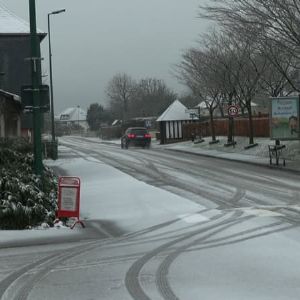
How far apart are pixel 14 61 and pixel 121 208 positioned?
28036 millimetres

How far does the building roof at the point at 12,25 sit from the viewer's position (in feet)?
128

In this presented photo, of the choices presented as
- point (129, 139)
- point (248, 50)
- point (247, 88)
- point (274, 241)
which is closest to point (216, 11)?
point (248, 50)

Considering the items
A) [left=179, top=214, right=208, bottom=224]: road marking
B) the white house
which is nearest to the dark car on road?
[left=179, top=214, right=208, bottom=224]: road marking

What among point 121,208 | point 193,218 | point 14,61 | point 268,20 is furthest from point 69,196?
point 14,61

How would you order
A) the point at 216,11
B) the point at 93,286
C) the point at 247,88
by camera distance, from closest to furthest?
Result: the point at 93,286 → the point at 216,11 → the point at 247,88

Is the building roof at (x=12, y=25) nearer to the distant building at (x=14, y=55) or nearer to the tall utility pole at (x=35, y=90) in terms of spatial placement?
the distant building at (x=14, y=55)

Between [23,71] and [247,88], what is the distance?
14477mm

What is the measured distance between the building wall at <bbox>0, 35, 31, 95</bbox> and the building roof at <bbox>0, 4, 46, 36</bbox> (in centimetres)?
37

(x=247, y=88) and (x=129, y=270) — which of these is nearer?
(x=129, y=270)

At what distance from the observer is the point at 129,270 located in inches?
299

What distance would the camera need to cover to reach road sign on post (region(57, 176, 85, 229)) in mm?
11422

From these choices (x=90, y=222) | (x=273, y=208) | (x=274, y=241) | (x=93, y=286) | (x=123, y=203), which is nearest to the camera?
(x=93, y=286)

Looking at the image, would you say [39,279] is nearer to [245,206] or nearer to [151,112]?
[245,206]

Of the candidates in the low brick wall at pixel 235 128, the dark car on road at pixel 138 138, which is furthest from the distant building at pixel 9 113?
the dark car on road at pixel 138 138
